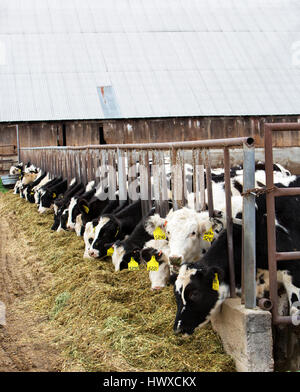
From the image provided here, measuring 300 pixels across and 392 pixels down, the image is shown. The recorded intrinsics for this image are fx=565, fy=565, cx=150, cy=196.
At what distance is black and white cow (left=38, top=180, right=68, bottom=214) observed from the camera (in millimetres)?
14602

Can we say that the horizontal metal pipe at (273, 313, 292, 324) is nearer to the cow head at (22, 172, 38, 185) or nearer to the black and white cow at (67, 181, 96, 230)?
the black and white cow at (67, 181, 96, 230)

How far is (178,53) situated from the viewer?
97.4 feet

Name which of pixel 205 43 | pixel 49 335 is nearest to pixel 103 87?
pixel 205 43

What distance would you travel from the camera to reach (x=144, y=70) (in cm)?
2852

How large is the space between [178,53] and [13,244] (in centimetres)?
2039

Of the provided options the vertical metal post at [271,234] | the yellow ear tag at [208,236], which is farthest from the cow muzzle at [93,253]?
the vertical metal post at [271,234]

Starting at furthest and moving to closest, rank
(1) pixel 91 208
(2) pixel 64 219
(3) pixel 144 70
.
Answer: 1. (3) pixel 144 70
2. (2) pixel 64 219
3. (1) pixel 91 208

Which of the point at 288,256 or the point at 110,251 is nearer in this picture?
the point at 288,256

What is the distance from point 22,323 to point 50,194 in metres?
8.32

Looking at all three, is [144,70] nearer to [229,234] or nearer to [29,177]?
[29,177]

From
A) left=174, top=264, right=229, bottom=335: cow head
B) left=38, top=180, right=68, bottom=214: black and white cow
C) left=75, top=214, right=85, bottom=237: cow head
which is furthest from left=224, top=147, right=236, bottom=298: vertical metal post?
left=38, top=180, right=68, bottom=214: black and white cow

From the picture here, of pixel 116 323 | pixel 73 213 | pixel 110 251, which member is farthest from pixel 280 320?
pixel 73 213

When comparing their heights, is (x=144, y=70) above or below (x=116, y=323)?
above

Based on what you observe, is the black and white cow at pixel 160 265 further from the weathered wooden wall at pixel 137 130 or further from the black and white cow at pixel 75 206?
the weathered wooden wall at pixel 137 130
